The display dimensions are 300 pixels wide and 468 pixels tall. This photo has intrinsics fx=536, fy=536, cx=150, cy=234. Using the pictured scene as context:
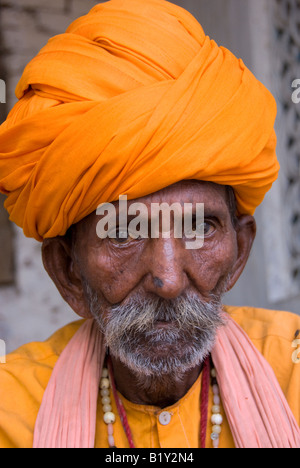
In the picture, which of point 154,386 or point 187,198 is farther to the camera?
point 154,386

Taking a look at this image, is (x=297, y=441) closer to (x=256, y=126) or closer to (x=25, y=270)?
(x=256, y=126)

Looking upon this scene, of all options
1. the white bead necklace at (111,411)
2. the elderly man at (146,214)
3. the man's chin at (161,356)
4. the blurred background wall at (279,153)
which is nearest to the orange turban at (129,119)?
the elderly man at (146,214)

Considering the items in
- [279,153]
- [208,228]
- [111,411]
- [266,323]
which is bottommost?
[111,411]

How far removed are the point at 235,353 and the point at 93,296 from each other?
0.52 metres

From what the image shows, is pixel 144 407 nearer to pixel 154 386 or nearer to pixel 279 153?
pixel 154 386

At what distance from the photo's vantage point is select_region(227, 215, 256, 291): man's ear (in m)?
1.91

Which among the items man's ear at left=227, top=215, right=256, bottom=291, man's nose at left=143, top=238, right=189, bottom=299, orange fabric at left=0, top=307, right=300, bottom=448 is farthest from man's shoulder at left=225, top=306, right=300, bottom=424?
man's nose at left=143, top=238, right=189, bottom=299

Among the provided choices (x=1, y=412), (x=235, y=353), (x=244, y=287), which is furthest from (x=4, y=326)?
(x=235, y=353)

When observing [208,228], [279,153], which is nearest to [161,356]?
[208,228]

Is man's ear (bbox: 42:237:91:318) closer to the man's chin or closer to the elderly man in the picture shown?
the elderly man

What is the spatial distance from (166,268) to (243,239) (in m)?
0.51

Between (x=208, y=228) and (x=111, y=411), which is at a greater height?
(x=208, y=228)

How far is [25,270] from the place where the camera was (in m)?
3.44

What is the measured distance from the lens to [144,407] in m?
1.75
